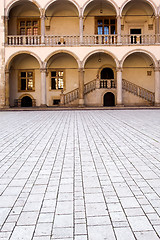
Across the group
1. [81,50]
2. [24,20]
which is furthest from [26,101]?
[24,20]

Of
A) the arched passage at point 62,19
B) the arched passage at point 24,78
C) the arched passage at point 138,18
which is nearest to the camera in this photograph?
the arched passage at point 138,18

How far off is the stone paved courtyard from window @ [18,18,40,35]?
783 inches

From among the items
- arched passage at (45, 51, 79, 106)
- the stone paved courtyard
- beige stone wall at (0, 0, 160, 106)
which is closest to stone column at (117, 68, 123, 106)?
beige stone wall at (0, 0, 160, 106)

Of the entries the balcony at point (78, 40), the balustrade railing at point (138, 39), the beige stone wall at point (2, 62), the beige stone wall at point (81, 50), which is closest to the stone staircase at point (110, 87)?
the beige stone wall at point (81, 50)

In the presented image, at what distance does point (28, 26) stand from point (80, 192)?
23.1 metres

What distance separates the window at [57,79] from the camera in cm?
2416

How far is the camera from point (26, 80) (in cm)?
2416

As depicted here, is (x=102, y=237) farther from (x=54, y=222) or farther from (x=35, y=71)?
(x=35, y=71)

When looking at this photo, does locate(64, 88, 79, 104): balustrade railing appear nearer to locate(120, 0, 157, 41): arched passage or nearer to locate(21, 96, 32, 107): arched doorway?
locate(21, 96, 32, 107): arched doorway

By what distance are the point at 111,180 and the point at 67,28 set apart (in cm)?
2248

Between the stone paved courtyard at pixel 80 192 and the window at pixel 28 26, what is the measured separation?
65.3 feet

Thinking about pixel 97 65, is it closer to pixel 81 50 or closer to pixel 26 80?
pixel 81 50

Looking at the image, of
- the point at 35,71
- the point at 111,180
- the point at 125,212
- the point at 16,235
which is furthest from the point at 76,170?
the point at 35,71

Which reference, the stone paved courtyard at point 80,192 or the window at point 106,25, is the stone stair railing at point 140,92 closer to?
the window at point 106,25
